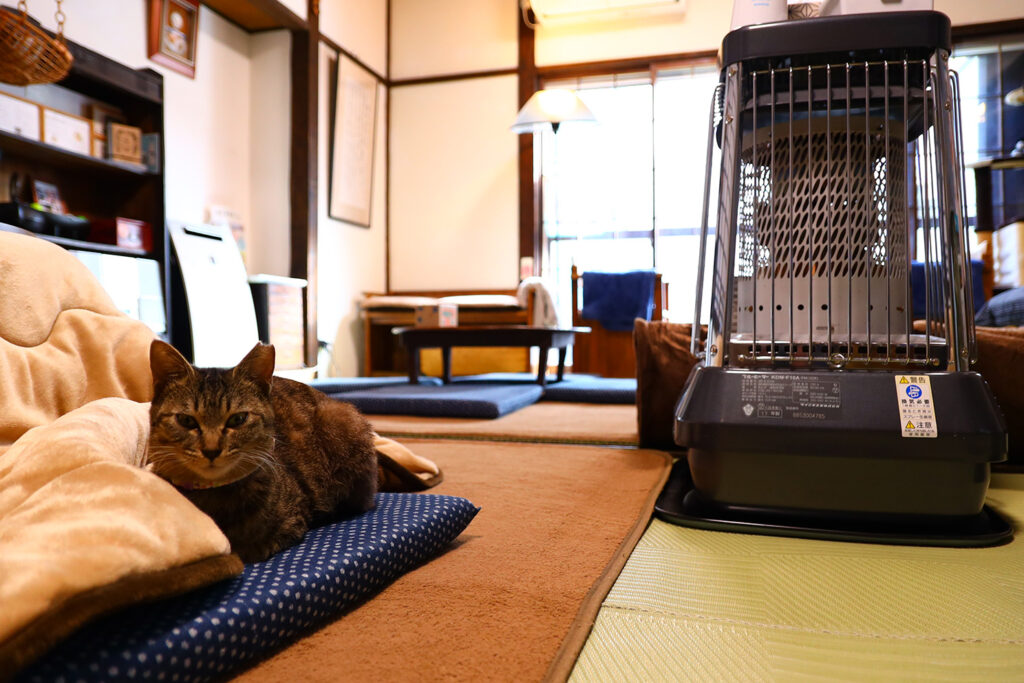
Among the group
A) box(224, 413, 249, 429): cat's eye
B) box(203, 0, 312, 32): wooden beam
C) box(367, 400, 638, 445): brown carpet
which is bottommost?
box(367, 400, 638, 445): brown carpet

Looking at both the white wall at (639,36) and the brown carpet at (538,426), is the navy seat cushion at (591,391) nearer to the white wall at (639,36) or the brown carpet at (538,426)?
the brown carpet at (538,426)

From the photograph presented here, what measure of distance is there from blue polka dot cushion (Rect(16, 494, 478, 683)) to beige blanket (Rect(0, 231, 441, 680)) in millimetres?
28

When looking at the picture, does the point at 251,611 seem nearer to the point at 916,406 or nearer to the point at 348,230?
the point at 916,406

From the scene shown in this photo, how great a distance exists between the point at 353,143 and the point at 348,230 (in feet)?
2.28

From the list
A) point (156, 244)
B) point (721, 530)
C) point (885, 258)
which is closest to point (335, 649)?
point (721, 530)

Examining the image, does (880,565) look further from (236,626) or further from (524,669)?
(236,626)

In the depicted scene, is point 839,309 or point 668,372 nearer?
point 839,309

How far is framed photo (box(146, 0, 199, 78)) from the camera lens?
4.09 m

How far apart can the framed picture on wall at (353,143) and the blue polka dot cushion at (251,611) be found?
15.5 ft

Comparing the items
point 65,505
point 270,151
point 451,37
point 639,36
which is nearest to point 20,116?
Answer: point 270,151

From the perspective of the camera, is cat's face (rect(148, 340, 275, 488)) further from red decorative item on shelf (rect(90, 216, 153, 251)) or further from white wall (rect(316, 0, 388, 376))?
white wall (rect(316, 0, 388, 376))

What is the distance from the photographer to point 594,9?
5.80 m

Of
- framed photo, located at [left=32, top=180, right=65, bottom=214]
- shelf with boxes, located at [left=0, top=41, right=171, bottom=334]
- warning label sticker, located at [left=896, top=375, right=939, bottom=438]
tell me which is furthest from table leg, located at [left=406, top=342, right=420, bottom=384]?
warning label sticker, located at [left=896, top=375, right=939, bottom=438]

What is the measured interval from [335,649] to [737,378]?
0.82 meters
